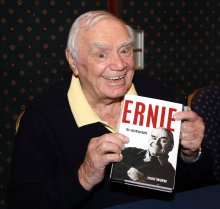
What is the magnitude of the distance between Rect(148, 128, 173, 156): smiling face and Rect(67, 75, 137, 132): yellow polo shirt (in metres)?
0.39

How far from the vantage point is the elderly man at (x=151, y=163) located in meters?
1.09

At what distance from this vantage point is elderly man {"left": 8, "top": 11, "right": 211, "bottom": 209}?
133 cm

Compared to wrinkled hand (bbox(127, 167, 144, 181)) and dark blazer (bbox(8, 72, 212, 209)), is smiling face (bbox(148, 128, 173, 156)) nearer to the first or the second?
wrinkled hand (bbox(127, 167, 144, 181))

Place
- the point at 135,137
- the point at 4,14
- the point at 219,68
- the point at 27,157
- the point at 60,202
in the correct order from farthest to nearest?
the point at 219,68
the point at 4,14
the point at 27,157
the point at 60,202
the point at 135,137

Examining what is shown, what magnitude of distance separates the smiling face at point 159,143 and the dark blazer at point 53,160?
27 cm

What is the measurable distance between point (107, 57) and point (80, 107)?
0.24 metres

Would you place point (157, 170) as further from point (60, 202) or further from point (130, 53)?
point (130, 53)

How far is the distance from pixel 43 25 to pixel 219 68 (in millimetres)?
1739

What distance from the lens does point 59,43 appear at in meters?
2.47

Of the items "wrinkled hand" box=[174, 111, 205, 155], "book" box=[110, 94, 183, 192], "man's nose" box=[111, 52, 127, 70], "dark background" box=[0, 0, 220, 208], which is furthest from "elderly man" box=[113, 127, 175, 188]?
"dark background" box=[0, 0, 220, 208]

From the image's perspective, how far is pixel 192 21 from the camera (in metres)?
3.09

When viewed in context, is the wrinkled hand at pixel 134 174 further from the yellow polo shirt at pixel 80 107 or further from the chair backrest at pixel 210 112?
the chair backrest at pixel 210 112

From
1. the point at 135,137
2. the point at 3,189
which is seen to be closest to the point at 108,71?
the point at 135,137

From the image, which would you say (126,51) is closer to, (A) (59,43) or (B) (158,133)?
(B) (158,133)
